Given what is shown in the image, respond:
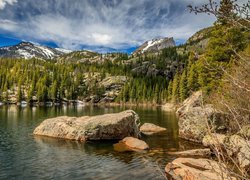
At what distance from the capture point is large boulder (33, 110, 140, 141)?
99.5 ft

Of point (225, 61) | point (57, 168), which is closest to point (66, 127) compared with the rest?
point (57, 168)

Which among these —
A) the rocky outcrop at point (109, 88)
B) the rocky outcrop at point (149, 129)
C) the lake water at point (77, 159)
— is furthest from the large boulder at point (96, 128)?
the rocky outcrop at point (109, 88)

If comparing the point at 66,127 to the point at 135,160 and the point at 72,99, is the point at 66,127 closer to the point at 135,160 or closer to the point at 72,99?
the point at 135,160

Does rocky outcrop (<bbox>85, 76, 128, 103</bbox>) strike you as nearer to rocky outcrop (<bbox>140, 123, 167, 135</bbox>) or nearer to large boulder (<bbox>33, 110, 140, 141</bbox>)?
rocky outcrop (<bbox>140, 123, 167, 135</bbox>)

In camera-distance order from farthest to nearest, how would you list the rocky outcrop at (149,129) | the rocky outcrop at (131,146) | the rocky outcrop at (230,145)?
1. the rocky outcrop at (149,129)
2. the rocky outcrop at (131,146)
3. the rocky outcrop at (230,145)

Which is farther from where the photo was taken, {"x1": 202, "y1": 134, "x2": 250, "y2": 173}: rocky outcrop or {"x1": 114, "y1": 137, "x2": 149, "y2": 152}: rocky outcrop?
{"x1": 114, "y1": 137, "x2": 149, "y2": 152}: rocky outcrop

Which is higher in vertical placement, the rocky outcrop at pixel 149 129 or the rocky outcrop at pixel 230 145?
the rocky outcrop at pixel 230 145

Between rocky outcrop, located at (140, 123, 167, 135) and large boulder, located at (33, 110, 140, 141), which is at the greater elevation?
large boulder, located at (33, 110, 140, 141)

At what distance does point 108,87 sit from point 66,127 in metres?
149

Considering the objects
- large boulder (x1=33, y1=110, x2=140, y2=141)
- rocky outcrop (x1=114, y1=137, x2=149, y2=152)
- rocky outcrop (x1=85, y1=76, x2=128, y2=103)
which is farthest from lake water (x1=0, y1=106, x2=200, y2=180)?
rocky outcrop (x1=85, y1=76, x2=128, y2=103)

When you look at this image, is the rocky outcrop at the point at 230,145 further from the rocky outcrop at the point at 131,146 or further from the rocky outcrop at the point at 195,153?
the rocky outcrop at the point at 131,146

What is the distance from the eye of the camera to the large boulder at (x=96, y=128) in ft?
99.5

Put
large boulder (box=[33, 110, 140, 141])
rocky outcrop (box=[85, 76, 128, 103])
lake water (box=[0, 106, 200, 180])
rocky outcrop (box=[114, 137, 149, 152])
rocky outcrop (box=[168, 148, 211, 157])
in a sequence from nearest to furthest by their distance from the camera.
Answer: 1. lake water (box=[0, 106, 200, 180])
2. rocky outcrop (box=[168, 148, 211, 157])
3. rocky outcrop (box=[114, 137, 149, 152])
4. large boulder (box=[33, 110, 140, 141])
5. rocky outcrop (box=[85, 76, 128, 103])

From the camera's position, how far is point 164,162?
20.7m
